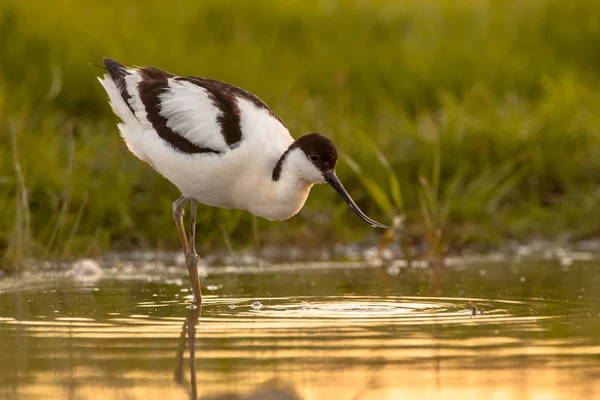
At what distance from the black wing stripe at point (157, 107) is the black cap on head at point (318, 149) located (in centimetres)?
52

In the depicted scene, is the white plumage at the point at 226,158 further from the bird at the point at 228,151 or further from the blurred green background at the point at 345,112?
the blurred green background at the point at 345,112

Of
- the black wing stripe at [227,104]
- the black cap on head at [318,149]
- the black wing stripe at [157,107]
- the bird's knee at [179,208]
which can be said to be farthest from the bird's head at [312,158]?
the bird's knee at [179,208]

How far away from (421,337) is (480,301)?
134 centimetres

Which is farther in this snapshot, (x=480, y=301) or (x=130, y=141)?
(x=130, y=141)

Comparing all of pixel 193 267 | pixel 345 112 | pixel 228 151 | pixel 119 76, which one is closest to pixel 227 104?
pixel 228 151

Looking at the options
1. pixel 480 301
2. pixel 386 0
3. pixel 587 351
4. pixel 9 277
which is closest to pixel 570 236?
pixel 480 301

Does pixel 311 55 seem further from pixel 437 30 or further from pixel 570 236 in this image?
pixel 570 236

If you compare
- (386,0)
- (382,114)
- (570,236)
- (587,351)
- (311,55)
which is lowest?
(587,351)

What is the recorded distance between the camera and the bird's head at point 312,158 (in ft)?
21.7

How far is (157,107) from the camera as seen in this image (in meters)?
7.35

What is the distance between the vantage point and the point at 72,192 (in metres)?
9.19

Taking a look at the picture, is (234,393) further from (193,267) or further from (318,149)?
(193,267)

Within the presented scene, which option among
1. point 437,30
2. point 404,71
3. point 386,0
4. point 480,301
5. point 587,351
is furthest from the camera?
point 386,0

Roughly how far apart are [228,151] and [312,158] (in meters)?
0.48
